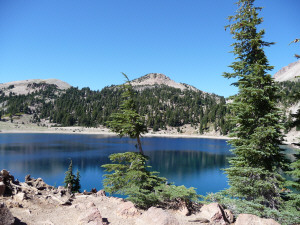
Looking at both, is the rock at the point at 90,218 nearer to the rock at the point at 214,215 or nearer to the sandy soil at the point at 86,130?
the rock at the point at 214,215

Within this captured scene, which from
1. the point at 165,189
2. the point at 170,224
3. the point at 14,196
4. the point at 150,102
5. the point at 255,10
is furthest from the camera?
the point at 150,102

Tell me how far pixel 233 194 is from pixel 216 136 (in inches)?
5234

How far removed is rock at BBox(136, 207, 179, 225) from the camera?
788cm

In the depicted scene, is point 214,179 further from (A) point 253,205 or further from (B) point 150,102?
(B) point 150,102

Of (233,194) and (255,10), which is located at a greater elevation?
(255,10)

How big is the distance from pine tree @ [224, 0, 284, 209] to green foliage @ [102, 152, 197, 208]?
3.63 metres

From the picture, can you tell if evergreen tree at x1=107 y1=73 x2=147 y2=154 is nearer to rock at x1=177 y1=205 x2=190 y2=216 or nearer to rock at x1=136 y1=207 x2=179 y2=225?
rock at x1=177 y1=205 x2=190 y2=216

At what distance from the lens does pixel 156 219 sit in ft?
26.2

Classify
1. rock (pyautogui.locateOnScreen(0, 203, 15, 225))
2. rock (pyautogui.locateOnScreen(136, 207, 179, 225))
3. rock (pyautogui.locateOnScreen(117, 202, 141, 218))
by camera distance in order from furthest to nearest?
1. rock (pyautogui.locateOnScreen(117, 202, 141, 218))
2. rock (pyautogui.locateOnScreen(136, 207, 179, 225))
3. rock (pyautogui.locateOnScreen(0, 203, 15, 225))

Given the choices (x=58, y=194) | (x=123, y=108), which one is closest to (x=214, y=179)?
(x=123, y=108)

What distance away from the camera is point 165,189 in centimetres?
1145

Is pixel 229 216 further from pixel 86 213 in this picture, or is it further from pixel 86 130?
pixel 86 130

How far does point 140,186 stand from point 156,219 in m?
4.89

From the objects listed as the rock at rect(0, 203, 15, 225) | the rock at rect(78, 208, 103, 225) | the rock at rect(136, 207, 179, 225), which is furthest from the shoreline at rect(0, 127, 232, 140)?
the rock at rect(0, 203, 15, 225)
